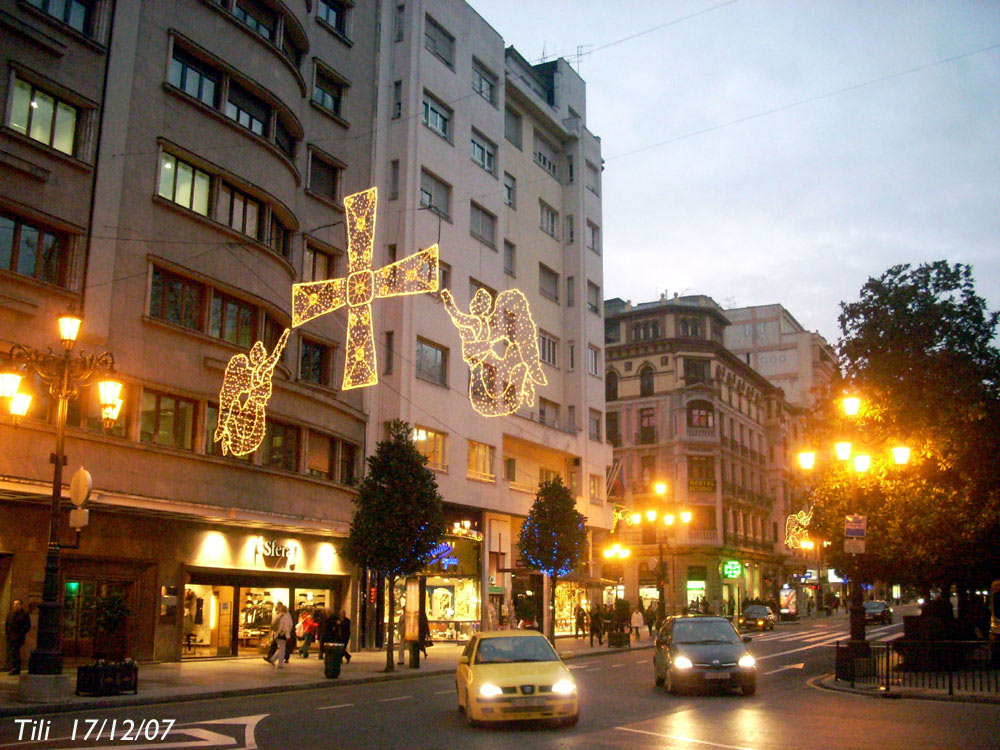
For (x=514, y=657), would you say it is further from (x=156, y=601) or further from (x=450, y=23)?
(x=450, y=23)

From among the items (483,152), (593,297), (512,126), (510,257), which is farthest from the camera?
(593,297)

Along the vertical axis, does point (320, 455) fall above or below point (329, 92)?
below

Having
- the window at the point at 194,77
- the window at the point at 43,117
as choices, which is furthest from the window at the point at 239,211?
the window at the point at 43,117

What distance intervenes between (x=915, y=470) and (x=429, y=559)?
1386 centimetres

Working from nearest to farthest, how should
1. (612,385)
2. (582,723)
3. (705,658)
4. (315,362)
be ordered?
(582,723) → (705,658) → (315,362) → (612,385)

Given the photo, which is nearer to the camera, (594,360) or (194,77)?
(194,77)

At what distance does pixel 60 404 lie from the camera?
17922 millimetres

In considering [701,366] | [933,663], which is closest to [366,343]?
[933,663]

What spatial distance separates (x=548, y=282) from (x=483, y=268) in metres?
8.75

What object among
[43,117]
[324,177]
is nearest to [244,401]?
[43,117]

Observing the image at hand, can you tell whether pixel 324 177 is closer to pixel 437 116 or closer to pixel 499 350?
pixel 437 116

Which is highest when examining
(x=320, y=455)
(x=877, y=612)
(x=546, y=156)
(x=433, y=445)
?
(x=546, y=156)

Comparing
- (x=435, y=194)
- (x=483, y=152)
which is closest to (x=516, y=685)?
(x=435, y=194)

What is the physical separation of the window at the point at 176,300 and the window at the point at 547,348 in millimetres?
23770
